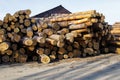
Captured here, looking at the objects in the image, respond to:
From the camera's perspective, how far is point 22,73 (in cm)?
1016

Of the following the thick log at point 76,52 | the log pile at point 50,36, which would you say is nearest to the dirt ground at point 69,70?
the thick log at point 76,52

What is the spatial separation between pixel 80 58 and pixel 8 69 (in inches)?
134

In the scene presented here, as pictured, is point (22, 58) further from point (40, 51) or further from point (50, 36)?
point (50, 36)

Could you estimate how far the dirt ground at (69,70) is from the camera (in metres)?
9.30

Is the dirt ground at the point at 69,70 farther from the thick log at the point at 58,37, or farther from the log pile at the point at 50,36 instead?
the thick log at the point at 58,37

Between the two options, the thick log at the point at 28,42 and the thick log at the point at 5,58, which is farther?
the thick log at the point at 5,58

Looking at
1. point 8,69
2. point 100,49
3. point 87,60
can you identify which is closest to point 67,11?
point 100,49

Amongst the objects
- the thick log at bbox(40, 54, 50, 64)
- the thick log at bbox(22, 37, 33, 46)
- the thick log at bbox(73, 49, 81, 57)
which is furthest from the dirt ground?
the thick log at bbox(22, 37, 33, 46)

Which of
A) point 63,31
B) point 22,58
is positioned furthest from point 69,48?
point 22,58

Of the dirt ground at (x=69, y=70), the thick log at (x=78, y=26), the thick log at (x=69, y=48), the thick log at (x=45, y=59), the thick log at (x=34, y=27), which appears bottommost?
the dirt ground at (x=69, y=70)

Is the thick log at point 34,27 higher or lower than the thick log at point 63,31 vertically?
higher

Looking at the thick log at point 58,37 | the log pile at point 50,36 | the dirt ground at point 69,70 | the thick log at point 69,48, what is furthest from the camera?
the thick log at point 69,48

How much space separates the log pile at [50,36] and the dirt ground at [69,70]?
478mm

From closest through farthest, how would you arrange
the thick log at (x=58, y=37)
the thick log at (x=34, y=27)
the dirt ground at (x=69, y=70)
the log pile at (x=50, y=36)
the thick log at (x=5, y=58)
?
1. the dirt ground at (x=69, y=70)
2. the thick log at (x=58, y=37)
3. the log pile at (x=50, y=36)
4. the thick log at (x=5, y=58)
5. the thick log at (x=34, y=27)
